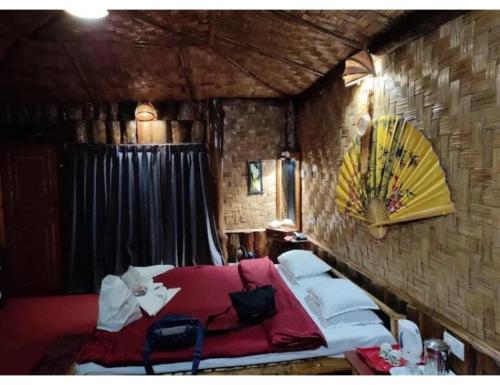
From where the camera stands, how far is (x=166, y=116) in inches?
176

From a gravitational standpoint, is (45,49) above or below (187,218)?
above

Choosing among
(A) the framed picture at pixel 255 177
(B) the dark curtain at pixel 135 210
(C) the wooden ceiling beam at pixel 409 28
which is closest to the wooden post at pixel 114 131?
(B) the dark curtain at pixel 135 210

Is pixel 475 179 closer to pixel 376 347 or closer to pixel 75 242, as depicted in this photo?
pixel 376 347

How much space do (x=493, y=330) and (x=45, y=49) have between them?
3.81 meters

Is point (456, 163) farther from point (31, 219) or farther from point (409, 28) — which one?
point (31, 219)

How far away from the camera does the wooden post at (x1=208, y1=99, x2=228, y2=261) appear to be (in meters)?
4.46

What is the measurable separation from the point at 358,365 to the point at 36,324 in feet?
10.1

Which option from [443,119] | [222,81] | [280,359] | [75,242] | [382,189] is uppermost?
[222,81]

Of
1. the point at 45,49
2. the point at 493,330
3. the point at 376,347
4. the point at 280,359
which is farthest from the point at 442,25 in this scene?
the point at 45,49

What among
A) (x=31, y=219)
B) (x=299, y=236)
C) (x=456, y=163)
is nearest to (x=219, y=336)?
(x=456, y=163)

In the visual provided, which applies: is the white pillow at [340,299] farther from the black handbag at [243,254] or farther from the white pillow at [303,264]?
the black handbag at [243,254]
